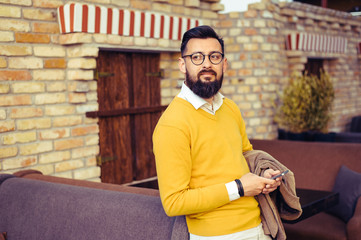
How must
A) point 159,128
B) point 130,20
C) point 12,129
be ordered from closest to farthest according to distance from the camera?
point 159,128 < point 12,129 < point 130,20

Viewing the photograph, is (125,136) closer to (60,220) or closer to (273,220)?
(60,220)

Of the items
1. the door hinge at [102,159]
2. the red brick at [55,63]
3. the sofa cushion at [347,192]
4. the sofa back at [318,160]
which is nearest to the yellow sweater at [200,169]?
the sofa cushion at [347,192]

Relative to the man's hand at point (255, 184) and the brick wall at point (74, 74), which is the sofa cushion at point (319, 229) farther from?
the brick wall at point (74, 74)

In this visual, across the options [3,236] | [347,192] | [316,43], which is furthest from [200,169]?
[316,43]

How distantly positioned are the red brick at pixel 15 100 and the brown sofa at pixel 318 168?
7.02 ft

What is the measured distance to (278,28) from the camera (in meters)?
6.02

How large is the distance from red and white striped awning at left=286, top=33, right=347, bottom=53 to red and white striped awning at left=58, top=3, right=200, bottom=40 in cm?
195

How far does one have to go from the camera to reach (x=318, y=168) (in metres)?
3.70

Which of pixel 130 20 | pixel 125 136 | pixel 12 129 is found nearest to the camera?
pixel 12 129

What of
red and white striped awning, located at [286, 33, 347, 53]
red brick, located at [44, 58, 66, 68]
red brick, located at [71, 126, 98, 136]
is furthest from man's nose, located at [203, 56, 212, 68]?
red and white striped awning, located at [286, 33, 347, 53]

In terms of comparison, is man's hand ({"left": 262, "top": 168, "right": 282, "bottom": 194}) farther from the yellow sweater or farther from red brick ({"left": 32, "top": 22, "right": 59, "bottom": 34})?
red brick ({"left": 32, "top": 22, "right": 59, "bottom": 34})

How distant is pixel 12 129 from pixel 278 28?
3.97m

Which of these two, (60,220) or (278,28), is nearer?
(60,220)

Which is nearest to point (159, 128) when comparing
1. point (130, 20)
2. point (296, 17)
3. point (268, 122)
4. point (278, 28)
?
point (130, 20)
